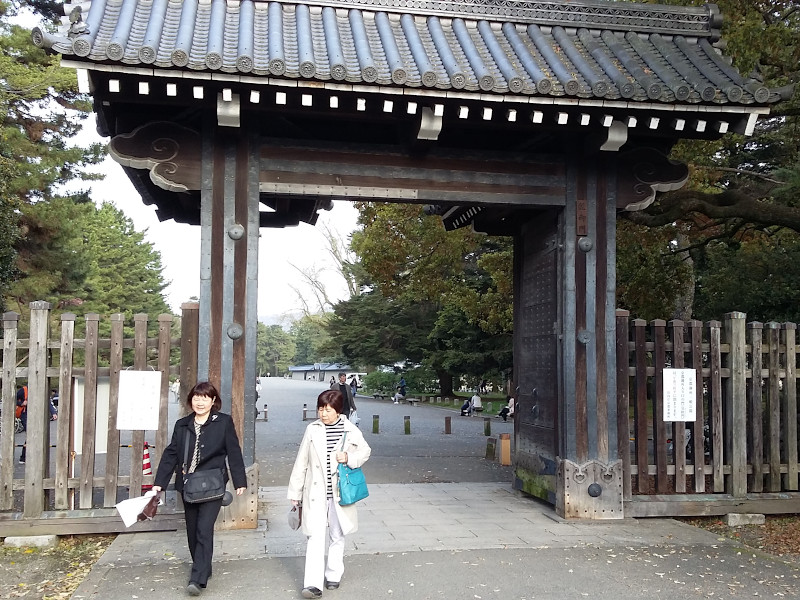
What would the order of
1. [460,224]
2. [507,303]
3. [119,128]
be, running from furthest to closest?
[507,303], [460,224], [119,128]

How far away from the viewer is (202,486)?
5.63 metres

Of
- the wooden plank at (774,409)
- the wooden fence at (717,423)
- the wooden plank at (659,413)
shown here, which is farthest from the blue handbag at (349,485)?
the wooden plank at (774,409)

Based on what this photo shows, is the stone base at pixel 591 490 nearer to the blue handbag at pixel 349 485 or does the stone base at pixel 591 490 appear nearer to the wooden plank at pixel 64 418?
the blue handbag at pixel 349 485

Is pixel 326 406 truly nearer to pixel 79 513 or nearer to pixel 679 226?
pixel 79 513

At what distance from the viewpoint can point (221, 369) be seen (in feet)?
25.3

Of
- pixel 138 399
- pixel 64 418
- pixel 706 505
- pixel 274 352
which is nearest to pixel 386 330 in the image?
pixel 706 505

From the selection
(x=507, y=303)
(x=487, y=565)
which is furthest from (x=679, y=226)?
(x=487, y=565)

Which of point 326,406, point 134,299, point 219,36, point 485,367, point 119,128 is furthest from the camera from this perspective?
point 134,299

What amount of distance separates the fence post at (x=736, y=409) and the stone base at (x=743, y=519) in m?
0.25

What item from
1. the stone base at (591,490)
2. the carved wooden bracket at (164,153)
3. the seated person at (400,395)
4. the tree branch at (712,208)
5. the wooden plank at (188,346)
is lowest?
the seated person at (400,395)

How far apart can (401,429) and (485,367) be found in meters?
14.3

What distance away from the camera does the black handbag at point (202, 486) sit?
5.61 metres

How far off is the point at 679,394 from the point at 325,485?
197 inches

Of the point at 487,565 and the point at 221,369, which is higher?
the point at 221,369
